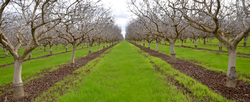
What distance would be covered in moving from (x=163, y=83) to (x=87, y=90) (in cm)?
510

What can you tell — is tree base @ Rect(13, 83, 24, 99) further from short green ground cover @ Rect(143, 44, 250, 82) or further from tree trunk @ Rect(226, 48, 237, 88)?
short green ground cover @ Rect(143, 44, 250, 82)

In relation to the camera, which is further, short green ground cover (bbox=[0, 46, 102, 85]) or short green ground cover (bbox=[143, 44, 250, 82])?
short green ground cover (bbox=[0, 46, 102, 85])

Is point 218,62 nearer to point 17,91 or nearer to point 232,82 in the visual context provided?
point 232,82

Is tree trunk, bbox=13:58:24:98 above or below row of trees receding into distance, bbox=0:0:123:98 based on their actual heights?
below

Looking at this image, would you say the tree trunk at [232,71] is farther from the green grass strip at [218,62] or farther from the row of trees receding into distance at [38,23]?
the row of trees receding into distance at [38,23]

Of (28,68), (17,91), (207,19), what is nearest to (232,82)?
(207,19)

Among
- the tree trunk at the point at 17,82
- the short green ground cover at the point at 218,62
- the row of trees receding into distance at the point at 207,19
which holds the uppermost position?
Answer: the row of trees receding into distance at the point at 207,19

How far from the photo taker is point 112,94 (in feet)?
22.0

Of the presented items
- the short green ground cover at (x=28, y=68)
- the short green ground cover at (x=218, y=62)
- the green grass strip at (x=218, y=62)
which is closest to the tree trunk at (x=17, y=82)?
the short green ground cover at (x=28, y=68)

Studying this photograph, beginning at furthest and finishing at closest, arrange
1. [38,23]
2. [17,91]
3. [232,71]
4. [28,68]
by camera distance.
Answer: [28,68] < [38,23] < [232,71] < [17,91]

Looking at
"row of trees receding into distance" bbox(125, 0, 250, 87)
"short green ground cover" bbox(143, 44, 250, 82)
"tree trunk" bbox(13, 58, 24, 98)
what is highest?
"row of trees receding into distance" bbox(125, 0, 250, 87)

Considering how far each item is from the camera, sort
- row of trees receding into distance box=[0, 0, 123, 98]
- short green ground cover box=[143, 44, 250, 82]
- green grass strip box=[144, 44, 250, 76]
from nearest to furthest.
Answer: row of trees receding into distance box=[0, 0, 123, 98] → short green ground cover box=[143, 44, 250, 82] → green grass strip box=[144, 44, 250, 76]

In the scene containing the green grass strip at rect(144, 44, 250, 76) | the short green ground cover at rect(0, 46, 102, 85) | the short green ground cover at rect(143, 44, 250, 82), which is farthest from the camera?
the short green ground cover at rect(0, 46, 102, 85)

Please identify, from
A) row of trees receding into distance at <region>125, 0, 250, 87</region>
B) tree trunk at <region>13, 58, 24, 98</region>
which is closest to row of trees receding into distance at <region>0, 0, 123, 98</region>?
tree trunk at <region>13, 58, 24, 98</region>
